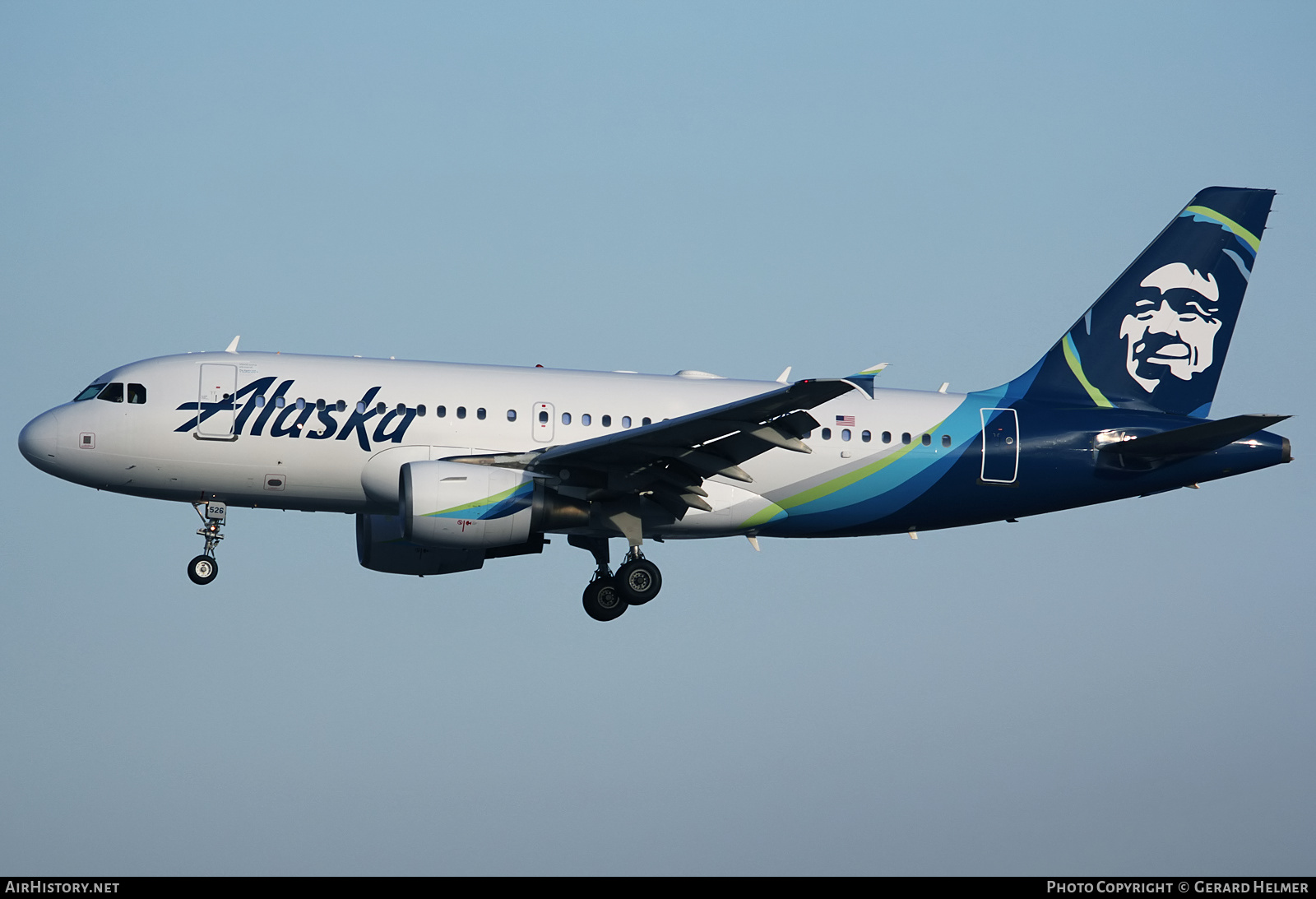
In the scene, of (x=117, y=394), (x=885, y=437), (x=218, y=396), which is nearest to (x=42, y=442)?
(x=117, y=394)

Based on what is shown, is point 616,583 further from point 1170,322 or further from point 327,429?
point 1170,322

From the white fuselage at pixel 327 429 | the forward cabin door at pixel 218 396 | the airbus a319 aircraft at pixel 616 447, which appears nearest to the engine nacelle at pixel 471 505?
the airbus a319 aircraft at pixel 616 447

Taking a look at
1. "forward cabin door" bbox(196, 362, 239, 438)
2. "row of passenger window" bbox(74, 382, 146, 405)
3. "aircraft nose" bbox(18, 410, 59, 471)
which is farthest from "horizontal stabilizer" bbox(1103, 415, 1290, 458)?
"aircraft nose" bbox(18, 410, 59, 471)

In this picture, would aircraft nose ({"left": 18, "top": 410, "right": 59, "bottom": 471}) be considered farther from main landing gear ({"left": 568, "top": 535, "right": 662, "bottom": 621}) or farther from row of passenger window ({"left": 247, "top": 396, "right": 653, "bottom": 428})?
main landing gear ({"left": 568, "top": 535, "right": 662, "bottom": 621})

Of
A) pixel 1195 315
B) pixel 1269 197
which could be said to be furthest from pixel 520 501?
pixel 1269 197

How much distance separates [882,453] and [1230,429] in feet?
23.5

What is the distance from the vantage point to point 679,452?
101 feet

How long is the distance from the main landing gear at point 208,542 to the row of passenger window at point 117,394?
243 cm

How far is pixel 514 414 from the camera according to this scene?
32.3m

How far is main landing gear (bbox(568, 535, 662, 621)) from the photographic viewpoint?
33.2 meters

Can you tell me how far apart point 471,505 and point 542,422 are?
2.69 metres
